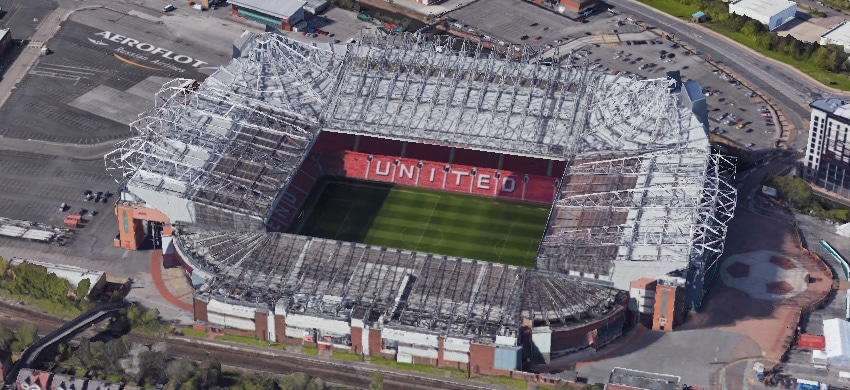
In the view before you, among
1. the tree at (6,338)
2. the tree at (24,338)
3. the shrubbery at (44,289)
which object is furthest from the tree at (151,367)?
the tree at (6,338)

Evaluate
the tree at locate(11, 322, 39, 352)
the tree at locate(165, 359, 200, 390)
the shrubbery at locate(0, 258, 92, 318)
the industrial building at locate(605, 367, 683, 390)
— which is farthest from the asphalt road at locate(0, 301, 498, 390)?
the industrial building at locate(605, 367, 683, 390)

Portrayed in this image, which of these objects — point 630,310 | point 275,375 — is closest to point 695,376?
point 630,310

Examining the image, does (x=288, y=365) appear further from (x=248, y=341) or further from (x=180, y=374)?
(x=180, y=374)

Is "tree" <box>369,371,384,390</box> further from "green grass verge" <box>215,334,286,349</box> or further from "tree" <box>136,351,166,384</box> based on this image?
"tree" <box>136,351,166,384</box>

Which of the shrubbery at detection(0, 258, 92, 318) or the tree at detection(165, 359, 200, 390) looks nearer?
the tree at detection(165, 359, 200, 390)

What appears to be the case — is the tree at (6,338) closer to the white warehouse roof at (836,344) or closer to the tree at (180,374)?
the tree at (180,374)
